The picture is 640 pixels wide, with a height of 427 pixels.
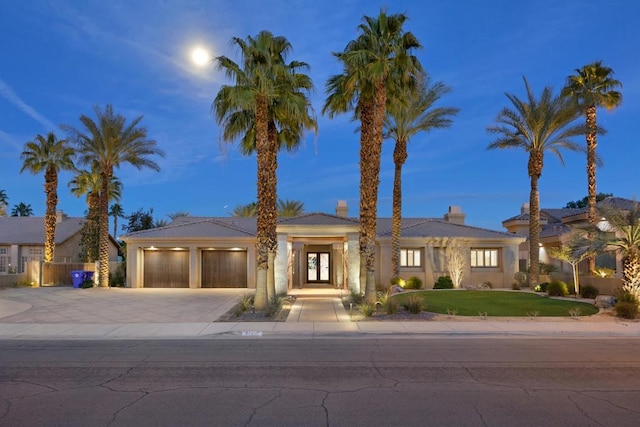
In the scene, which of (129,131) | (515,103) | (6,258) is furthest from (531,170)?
(6,258)

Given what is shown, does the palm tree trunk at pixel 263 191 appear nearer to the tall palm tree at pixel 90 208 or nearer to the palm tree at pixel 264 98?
the palm tree at pixel 264 98

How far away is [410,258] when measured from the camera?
1173 inches

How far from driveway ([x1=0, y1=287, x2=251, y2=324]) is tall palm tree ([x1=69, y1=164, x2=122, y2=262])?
7.06 meters

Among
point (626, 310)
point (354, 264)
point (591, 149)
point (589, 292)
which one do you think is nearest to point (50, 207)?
point (354, 264)

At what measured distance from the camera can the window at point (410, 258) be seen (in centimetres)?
2972

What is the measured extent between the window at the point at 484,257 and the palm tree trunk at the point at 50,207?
93.4 feet

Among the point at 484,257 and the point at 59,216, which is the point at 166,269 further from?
the point at 484,257

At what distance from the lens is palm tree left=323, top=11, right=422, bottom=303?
1870 cm

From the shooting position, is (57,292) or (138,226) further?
(138,226)

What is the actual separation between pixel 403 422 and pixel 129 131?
28933 millimetres

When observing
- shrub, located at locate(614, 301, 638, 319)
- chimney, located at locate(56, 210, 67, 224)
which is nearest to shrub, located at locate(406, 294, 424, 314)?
shrub, located at locate(614, 301, 638, 319)

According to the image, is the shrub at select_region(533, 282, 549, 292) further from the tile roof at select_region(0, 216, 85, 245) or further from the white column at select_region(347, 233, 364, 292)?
the tile roof at select_region(0, 216, 85, 245)

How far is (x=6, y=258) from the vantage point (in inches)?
1491

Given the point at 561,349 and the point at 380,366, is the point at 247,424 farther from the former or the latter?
the point at 561,349
